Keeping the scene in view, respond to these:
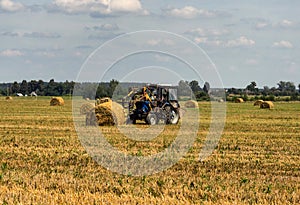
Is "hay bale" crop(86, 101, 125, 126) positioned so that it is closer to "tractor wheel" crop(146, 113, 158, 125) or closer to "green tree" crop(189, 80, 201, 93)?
"tractor wheel" crop(146, 113, 158, 125)

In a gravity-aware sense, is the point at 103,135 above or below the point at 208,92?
below

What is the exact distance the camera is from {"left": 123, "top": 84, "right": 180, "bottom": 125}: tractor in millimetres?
27078

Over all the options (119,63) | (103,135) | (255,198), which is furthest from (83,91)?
(255,198)

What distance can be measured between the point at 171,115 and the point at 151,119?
3.65ft

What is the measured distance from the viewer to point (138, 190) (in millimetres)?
11148

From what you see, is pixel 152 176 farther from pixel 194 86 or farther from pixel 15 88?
pixel 15 88

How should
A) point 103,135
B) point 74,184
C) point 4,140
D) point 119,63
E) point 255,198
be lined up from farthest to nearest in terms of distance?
point 103,135
point 4,140
point 119,63
point 74,184
point 255,198

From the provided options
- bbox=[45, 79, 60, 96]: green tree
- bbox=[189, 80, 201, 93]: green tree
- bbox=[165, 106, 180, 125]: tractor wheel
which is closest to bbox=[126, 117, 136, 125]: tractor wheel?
bbox=[165, 106, 180, 125]: tractor wheel

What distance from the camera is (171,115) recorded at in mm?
27875

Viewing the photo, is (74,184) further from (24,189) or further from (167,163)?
(167,163)

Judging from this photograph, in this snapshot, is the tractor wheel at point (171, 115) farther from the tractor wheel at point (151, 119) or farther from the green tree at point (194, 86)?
the green tree at point (194, 86)

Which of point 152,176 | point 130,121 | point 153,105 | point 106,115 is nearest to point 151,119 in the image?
point 153,105

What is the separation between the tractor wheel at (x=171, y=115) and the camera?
2770 centimetres

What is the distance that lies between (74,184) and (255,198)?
131 inches
